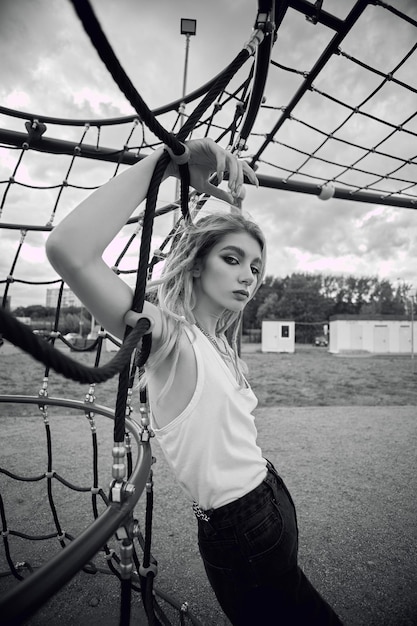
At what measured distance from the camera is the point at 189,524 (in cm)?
202

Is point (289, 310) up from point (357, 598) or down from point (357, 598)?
up

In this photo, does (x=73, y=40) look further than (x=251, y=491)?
Yes

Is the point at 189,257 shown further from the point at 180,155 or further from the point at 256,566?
the point at 256,566

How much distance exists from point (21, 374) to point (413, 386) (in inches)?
356

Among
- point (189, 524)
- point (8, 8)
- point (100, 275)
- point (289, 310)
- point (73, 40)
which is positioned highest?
point (289, 310)

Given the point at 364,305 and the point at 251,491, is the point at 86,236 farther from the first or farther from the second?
the point at 364,305

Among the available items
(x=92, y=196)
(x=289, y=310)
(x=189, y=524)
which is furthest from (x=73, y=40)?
(x=289, y=310)

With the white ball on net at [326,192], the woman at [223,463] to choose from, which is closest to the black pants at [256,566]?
the woman at [223,463]

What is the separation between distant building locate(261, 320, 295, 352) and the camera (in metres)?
18.8

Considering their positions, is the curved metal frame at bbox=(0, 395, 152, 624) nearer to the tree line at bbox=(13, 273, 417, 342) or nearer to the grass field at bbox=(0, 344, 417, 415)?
the grass field at bbox=(0, 344, 417, 415)

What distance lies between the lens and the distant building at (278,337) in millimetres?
18828

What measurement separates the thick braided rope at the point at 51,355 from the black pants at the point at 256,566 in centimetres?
56

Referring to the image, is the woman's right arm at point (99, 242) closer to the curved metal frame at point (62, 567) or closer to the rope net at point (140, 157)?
the rope net at point (140, 157)

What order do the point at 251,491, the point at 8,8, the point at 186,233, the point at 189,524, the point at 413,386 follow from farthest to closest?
the point at 413,386 < the point at 189,524 < the point at 8,8 < the point at 186,233 < the point at 251,491
